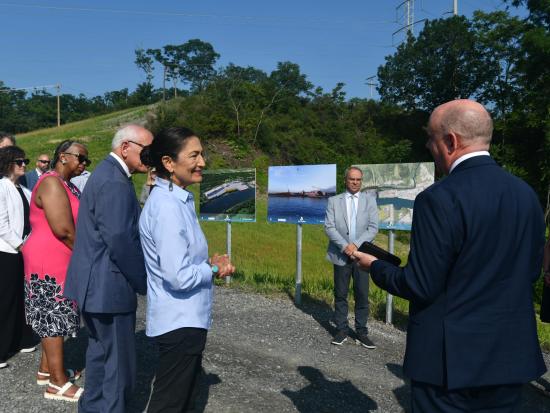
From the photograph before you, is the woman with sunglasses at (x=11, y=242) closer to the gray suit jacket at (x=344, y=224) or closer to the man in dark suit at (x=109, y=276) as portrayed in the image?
the man in dark suit at (x=109, y=276)

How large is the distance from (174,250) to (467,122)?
61.0 inches

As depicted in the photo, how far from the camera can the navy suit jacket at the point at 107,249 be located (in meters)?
3.01

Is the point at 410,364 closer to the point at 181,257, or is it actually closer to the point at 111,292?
the point at 181,257

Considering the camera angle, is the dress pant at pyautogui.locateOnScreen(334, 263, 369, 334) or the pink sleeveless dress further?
the dress pant at pyautogui.locateOnScreen(334, 263, 369, 334)

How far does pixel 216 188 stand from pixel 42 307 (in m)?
5.43

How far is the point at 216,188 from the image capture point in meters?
9.17

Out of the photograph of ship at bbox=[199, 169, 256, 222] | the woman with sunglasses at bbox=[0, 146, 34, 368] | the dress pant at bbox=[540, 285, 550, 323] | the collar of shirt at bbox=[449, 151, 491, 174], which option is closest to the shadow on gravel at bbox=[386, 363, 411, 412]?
the dress pant at bbox=[540, 285, 550, 323]

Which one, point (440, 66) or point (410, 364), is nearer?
point (410, 364)

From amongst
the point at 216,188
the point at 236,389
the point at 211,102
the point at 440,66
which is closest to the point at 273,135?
the point at 211,102

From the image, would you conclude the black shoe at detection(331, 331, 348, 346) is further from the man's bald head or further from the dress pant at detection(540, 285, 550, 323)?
the man's bald head

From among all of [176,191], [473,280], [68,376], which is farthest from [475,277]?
[68,376]

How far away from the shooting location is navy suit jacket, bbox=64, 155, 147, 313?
301cm

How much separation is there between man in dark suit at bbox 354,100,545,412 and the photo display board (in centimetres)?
443

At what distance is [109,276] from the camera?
3061mm
